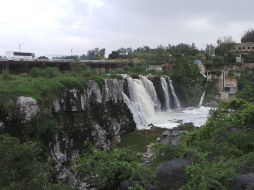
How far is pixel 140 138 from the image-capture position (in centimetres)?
3678

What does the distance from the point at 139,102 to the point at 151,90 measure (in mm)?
4984

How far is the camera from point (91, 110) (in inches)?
1373

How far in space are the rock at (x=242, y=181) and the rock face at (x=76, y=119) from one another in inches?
463

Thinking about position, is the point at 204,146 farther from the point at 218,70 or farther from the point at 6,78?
the point at 218,70

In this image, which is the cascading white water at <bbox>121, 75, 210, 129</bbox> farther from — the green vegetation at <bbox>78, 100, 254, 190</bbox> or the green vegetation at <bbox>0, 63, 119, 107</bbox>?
the green vegetation at <bbox>78, 100, 254, 190</bbox>

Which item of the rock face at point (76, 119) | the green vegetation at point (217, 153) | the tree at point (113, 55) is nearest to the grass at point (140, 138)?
the rock face at point (76, 119)

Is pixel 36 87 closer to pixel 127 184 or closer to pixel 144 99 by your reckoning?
pixel 127 184

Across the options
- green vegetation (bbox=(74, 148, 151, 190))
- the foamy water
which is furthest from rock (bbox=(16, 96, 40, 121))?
the foamy water

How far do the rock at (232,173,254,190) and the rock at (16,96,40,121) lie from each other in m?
13.3

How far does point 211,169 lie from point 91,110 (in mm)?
21560

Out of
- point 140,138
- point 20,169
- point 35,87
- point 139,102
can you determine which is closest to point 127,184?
point 20,169

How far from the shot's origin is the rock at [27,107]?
78.7 ft

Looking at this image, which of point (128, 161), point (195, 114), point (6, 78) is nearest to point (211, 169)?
point (128, 161)

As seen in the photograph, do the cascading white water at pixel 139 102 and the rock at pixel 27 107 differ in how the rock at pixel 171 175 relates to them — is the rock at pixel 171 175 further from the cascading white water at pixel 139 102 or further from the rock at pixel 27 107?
the cascading white water at pixel 139 102
